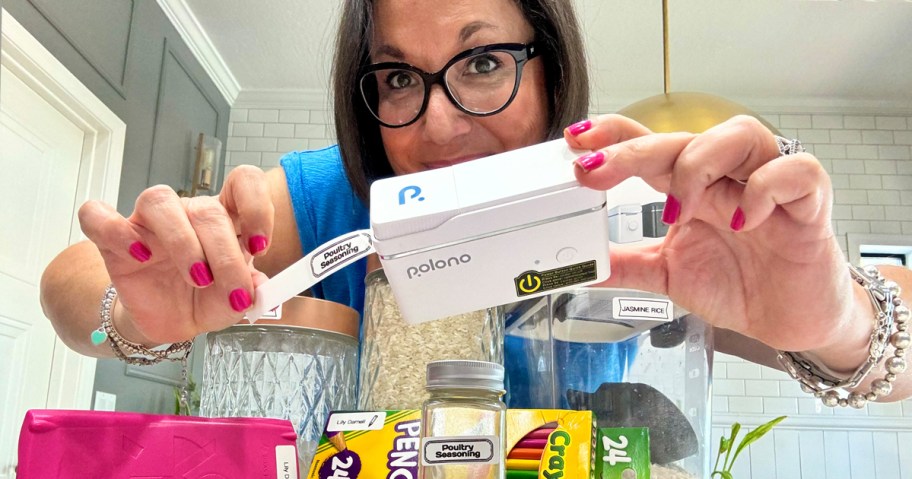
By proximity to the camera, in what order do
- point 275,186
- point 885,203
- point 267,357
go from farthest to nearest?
point 885,203, point 275,186, point 267,357

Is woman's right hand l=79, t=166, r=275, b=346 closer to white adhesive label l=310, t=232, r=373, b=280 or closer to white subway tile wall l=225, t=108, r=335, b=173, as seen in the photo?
white adhesive label l=310, t=232, r=373, b=280

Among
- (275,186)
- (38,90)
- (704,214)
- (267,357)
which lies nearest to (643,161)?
Answer: (704,214)

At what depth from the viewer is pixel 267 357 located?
57cm

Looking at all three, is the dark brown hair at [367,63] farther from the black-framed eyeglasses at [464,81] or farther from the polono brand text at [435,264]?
the polono brand text at [435,264]

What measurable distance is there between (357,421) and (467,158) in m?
0.35

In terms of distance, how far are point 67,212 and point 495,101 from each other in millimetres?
2140

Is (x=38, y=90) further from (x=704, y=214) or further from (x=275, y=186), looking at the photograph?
(x=704, y=214)

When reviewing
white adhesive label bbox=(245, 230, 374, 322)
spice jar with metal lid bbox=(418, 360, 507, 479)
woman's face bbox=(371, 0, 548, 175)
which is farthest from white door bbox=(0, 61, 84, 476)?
spice jar with metal lid bbox=(418, 360, 507, 479)

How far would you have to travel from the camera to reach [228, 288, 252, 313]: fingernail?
50 cm

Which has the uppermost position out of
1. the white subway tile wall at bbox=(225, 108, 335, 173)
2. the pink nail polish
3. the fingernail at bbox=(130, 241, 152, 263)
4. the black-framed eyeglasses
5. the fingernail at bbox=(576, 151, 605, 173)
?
the white subway tile wall at bbox=(225, 108, 335, 173)

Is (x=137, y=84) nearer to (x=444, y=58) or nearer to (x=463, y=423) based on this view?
(x=444, y=58)

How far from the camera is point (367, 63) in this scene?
83cm

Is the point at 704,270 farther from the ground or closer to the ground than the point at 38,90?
closer to the ground

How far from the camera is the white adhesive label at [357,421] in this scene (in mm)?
474
